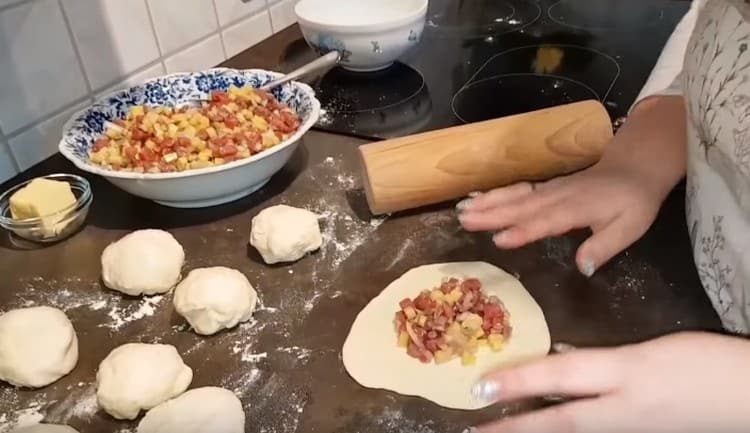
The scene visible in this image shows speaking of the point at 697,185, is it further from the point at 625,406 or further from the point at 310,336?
the point at 310,336

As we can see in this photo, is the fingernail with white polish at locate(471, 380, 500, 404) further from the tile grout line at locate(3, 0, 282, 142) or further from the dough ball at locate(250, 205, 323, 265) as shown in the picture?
the tile grout line at locate(3, 0, 282, 142)

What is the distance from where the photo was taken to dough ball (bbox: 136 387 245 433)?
623mm

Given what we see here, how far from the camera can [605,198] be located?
785mm

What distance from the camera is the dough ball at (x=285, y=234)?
78 cm

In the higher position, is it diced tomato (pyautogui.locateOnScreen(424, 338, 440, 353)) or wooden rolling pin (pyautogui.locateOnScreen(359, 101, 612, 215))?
wooden rolling pin (pyautogui.locateOnScreen(359, 101, 612, 215))

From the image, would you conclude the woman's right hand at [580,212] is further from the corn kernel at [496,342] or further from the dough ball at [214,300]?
the dough ball at [214,300]

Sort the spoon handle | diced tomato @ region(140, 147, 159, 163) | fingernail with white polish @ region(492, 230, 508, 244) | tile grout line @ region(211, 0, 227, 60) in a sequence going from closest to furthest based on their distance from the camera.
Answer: fingernail with white polish @ region(492, 230, 508, 244)
diced tomato @ region(140, 147, 159, 163)
the spoon handle
tile grout line @ region(211, 0, 227, 60)

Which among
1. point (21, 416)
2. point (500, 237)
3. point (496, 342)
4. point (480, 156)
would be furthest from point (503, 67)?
point (21, 416)

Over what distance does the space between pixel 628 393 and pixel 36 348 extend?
49 cm

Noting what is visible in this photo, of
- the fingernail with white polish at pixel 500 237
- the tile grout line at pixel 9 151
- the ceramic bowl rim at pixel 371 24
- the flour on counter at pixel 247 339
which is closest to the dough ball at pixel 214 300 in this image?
the flour on counter at pixel 247 339

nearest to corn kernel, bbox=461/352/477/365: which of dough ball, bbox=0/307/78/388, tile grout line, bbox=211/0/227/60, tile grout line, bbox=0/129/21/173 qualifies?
dough ball, bbox=0/307/78/388

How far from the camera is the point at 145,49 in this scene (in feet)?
3.54

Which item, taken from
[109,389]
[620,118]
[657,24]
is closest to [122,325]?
[109,389]

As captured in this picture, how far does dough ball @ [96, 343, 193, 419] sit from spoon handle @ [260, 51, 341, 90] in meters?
0.42
